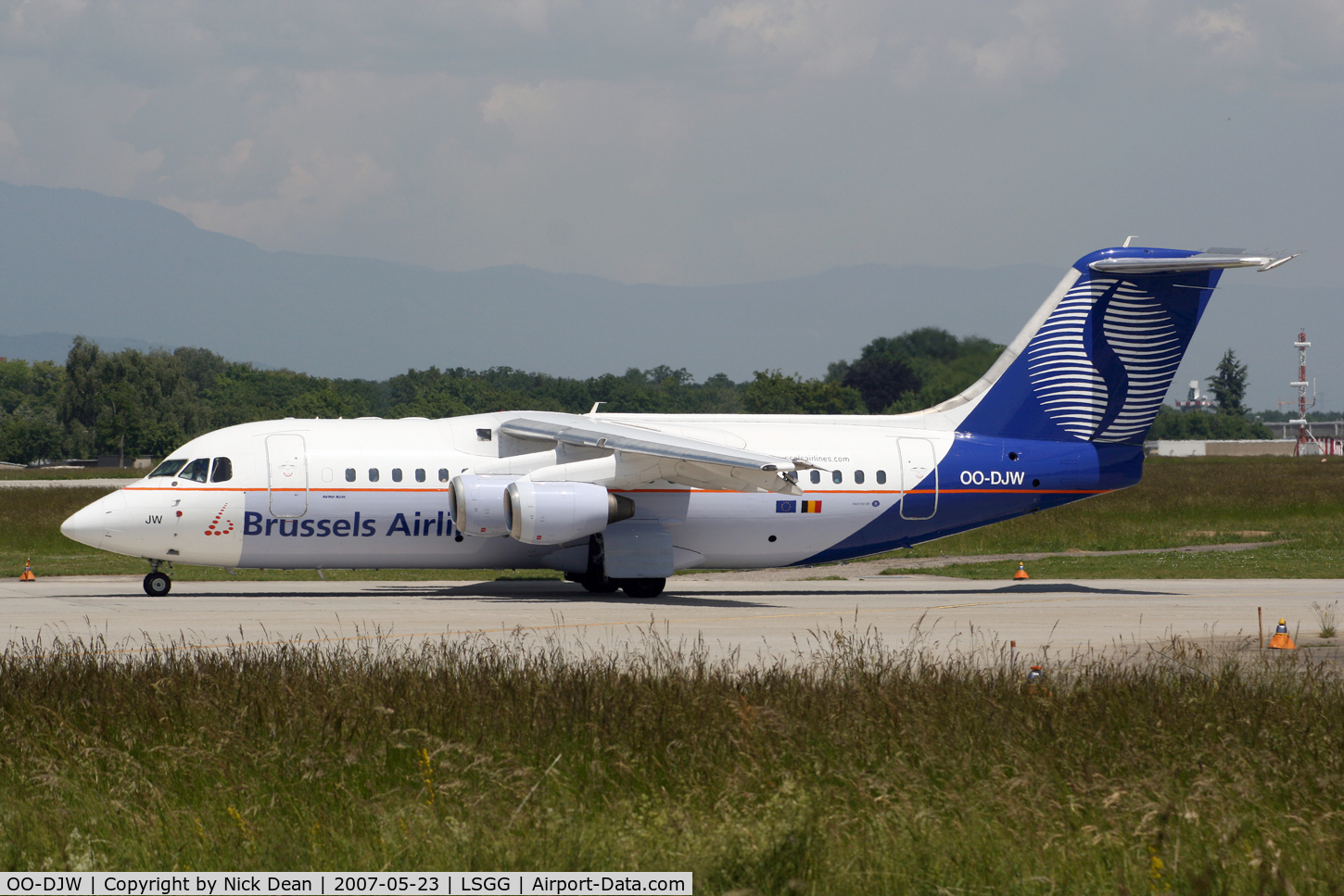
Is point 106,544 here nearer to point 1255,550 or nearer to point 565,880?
point 565,880

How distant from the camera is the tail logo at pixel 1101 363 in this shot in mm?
26219

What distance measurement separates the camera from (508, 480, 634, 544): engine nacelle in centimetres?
2281

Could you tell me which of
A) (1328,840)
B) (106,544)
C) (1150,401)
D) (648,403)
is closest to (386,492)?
(106,544)

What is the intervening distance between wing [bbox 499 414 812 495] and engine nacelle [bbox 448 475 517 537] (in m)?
0.96

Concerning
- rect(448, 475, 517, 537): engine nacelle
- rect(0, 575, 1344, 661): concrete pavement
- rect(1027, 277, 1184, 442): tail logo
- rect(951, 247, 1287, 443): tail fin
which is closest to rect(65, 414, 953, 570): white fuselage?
rect(0, 575, 1344, 661): concrete pavement

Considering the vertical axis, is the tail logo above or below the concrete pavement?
above

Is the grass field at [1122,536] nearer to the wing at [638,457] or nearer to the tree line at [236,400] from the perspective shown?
the wing at [638,457]

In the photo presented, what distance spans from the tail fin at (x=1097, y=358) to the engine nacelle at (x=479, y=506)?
932cm

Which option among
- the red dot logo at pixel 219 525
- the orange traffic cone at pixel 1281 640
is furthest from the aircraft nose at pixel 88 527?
the orange traffic cone at pixel 1281 640

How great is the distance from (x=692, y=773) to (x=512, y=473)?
16003 millimetres

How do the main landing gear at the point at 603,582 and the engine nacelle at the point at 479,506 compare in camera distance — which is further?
the main landing gear at the point at 603,582

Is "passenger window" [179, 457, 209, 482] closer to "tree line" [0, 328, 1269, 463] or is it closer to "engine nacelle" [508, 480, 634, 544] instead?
"engine nacelle" [508, 480, 634, 544]

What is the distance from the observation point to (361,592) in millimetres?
25297

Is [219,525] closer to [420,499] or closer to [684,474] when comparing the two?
[420,499]
